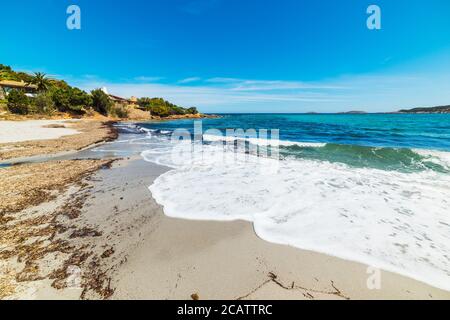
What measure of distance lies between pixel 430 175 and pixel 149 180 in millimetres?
11316

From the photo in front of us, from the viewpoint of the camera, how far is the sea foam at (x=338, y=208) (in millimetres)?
3455

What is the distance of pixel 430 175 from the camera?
849 centimetres

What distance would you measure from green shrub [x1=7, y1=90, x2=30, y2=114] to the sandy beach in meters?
44.9

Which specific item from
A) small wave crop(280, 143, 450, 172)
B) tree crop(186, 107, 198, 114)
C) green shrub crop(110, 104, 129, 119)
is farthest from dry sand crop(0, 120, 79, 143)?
tree crop(186, 107, 198, 114)

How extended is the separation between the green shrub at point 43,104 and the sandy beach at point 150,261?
158ft

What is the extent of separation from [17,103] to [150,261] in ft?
162

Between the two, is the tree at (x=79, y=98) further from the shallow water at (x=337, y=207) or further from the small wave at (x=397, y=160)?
the small wave at (x=397, y=160)

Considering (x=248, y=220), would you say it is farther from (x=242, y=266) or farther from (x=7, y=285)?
(x=7, y=285)

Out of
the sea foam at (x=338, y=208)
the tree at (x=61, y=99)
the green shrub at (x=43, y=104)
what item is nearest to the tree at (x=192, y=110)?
the tree at (x=61, y=99)

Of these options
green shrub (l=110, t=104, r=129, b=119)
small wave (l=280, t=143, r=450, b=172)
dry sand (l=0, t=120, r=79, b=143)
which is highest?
green shrub (l=110, t=104, r=129, b=119)

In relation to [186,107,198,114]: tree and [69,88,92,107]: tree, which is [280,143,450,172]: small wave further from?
[186,107,198,114]: tree

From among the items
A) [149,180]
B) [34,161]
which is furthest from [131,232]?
[34,161]

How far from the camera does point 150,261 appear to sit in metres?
3.18

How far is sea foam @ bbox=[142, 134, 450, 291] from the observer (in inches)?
136
